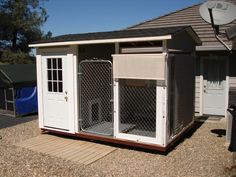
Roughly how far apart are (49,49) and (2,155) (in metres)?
2.76

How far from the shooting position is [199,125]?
8164mm

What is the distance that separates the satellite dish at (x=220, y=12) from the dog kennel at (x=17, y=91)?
668cm

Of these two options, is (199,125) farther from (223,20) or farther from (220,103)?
(223,20)

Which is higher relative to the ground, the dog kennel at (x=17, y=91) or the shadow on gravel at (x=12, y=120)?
the dog kennel at (x=17, y=91)

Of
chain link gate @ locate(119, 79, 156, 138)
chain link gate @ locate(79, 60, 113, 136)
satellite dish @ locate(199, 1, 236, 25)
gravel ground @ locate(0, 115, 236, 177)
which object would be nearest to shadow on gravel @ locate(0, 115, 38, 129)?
gravel ground @ locate(0, 115, 236, 177)

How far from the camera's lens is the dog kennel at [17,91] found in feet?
32.2

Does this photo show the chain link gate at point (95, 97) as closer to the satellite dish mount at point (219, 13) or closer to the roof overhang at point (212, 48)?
the satellite dish mount at point (219, 13)

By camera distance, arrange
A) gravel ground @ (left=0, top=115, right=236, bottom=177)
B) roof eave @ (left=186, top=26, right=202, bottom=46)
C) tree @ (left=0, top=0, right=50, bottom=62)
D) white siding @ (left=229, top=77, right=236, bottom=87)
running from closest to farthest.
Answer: gravel ground @ (left=0, top=115, right=236, bottom=177) → roof eave @ (left=186, top=26, right=202, bottom=46) → white siding @ (left=229, top=77, right=236, bottom=87) → tree @ (left=0, top=0, right=50, bottom=62)

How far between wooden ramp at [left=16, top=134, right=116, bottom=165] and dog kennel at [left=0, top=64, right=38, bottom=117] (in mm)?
3113

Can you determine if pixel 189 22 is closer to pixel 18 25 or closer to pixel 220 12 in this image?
pixel 220 12

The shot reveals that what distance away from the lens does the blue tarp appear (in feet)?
32.4

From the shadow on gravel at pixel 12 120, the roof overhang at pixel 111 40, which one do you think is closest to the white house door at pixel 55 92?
the roof overhang at pixel 111 40

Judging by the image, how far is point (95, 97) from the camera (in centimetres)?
752

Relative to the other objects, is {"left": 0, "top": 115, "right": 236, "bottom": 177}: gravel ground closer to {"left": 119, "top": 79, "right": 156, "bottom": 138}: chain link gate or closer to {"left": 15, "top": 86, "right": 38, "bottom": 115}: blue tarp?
{"left": 119, "top": 79, "right": 156, "bottom": 138}: chain link gate
